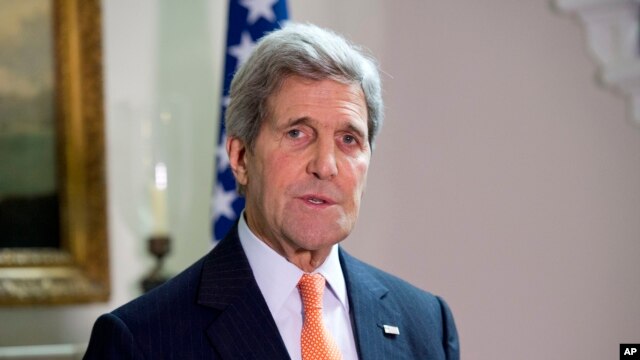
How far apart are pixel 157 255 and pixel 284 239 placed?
2271 mm

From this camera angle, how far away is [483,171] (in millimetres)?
A: 4461

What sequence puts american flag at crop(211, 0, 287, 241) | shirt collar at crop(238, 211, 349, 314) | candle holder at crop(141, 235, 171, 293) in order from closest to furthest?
shirt collar at crop(238, 211, 349, 314) → american flag at crop(211, 0, 287, 241) → candle holder at crop(141, 235, 171, 293)

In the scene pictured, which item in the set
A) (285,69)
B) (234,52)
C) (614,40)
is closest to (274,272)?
(285,69)

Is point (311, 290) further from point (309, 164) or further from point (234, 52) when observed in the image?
point (234, 52)

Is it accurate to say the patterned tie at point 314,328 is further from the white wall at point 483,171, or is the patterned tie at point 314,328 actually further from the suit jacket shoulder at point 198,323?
the white wall at point 483,171

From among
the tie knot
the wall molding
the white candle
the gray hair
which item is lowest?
the white candle

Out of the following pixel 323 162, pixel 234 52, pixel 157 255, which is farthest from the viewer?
pixel 157 255

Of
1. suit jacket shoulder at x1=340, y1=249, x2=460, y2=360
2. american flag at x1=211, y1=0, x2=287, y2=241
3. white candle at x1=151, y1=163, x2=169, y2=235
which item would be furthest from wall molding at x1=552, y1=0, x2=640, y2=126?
suit jacket shoulder at x1=340, y1=249, x2=460, y2=360

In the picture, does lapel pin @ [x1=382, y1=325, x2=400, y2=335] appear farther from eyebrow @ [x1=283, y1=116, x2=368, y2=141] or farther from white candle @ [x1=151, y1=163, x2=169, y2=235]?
white candle @ [x1=151, y1=163, x2=169, y2=235]

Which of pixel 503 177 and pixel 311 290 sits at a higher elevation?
pixel 311 290

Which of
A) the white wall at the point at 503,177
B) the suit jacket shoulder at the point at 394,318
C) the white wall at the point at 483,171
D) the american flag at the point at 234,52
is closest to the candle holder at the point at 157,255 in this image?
the white wall at the point at 483,171

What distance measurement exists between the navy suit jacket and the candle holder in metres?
2.10

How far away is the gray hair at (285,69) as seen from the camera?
75.5 inches

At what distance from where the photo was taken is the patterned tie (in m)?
1.88
